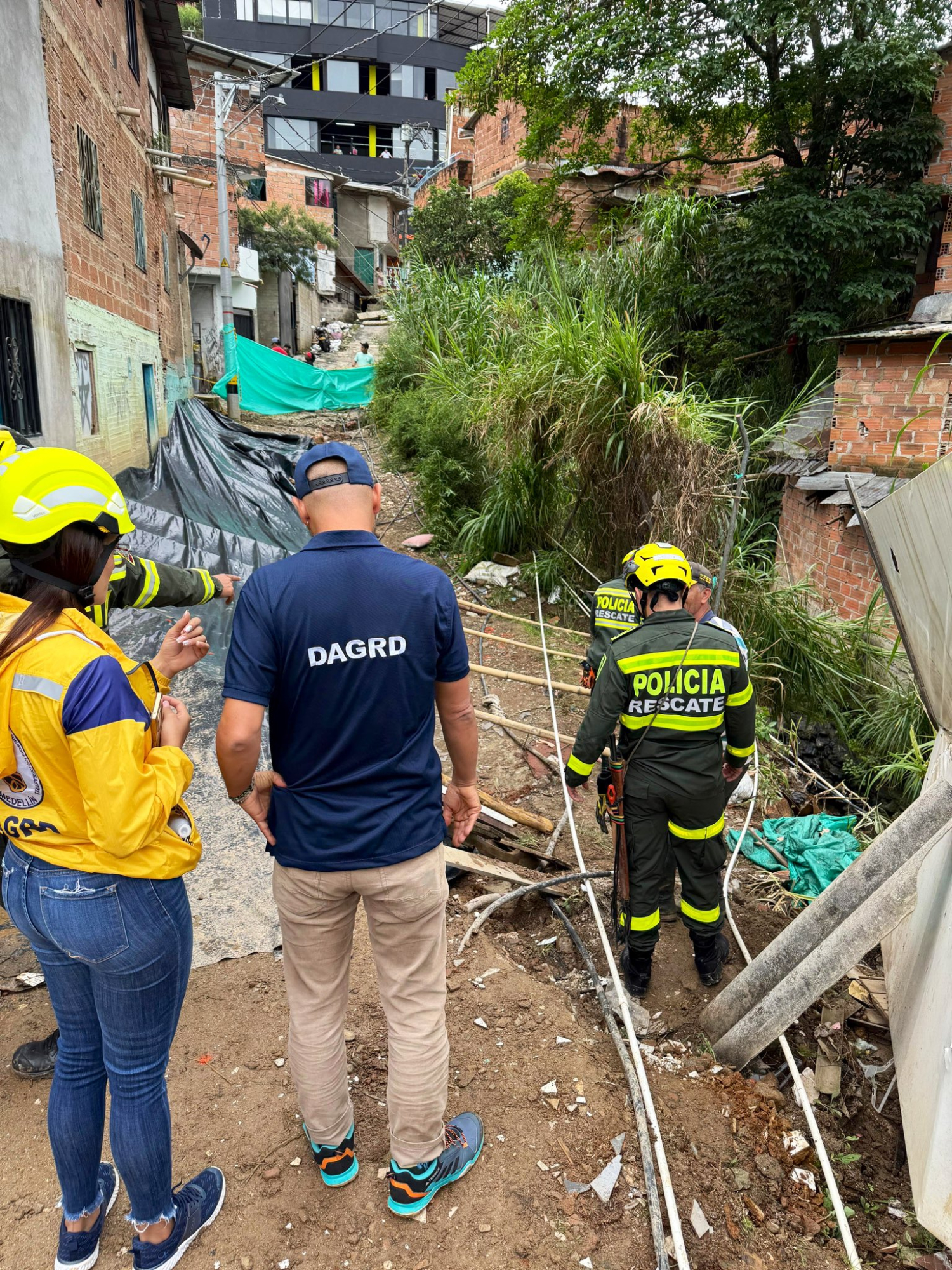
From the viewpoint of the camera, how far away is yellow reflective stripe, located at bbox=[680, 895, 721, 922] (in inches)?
131

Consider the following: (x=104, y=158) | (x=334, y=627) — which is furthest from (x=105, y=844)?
(x=104, y=158)

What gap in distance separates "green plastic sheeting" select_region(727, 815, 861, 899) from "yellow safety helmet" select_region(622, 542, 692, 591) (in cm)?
192

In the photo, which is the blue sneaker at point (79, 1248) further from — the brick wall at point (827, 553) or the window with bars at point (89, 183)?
the window with bars at point (89, 183)

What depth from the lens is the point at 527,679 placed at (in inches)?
234

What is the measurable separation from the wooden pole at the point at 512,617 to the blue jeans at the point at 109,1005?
5.64 m

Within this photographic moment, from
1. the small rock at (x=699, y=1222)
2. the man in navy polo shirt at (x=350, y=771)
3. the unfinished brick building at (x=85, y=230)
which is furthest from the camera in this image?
the unfinished brick building at (x=85, y=230)

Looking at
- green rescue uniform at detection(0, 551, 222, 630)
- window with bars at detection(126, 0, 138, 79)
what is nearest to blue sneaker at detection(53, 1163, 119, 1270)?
green rescue uniform at detection(0, 551, 222, 630)

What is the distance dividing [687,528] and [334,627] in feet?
16.3

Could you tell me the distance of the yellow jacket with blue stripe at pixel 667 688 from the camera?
3096 millimetres

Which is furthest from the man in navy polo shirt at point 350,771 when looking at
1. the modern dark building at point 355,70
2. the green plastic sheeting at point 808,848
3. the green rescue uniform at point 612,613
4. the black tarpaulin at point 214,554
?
the modern dark building at point 355,70

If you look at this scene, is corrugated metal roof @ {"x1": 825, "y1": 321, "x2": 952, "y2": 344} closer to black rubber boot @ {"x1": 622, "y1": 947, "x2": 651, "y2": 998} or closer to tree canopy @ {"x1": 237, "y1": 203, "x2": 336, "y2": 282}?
black rubber boot @ {"x1": 622, "y1": 947, "x2": 651, "y2": 998}

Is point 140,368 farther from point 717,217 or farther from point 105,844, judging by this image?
point 105,844

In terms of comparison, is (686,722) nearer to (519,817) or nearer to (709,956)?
(709,956)

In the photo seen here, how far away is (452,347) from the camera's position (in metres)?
10.2
